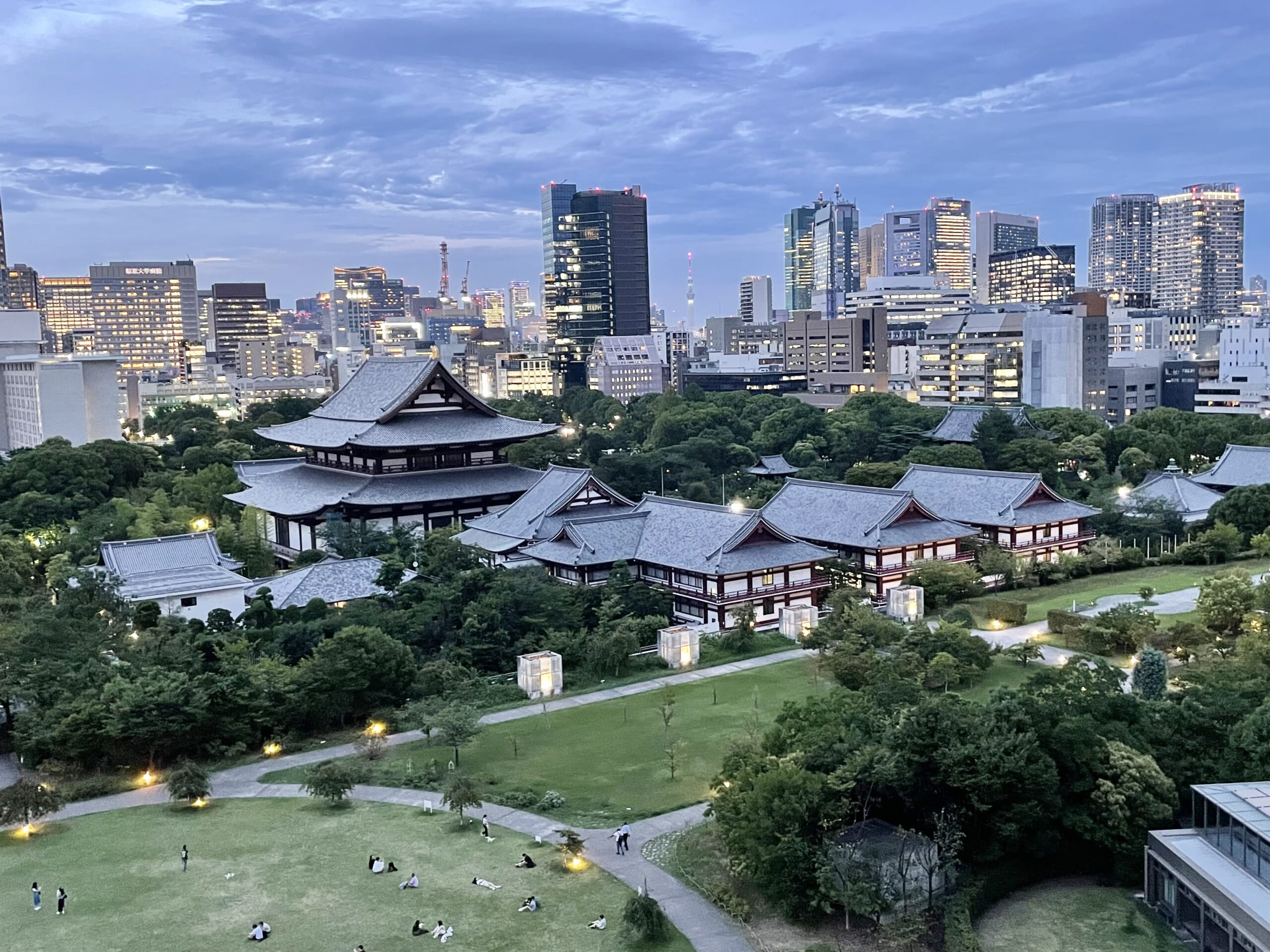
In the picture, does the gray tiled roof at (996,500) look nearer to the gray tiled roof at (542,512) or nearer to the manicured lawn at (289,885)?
the gray tiled roof at (542,512)

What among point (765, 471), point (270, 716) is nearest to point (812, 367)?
point (765, 471)

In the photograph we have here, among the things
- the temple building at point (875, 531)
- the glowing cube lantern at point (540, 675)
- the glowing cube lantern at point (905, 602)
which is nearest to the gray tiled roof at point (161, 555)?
the glowing cube lantern at point (540, 675)

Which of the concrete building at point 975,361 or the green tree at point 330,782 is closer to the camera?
the green tree at point 330,782

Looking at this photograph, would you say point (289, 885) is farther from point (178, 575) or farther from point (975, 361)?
point (975, 361)

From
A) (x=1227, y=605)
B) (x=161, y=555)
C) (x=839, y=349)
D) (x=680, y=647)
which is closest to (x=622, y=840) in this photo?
(x=680, y=647)

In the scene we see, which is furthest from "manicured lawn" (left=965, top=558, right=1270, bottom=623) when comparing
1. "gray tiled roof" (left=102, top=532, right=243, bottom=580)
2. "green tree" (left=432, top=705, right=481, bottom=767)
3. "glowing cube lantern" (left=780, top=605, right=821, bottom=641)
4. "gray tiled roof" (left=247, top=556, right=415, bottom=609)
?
"gray tiled roof" (left=102, top=532, right=243, bottom=580)

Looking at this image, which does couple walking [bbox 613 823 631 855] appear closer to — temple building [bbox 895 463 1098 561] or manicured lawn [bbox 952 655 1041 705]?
manicured lawn [bbox 952 655 1041 705]
